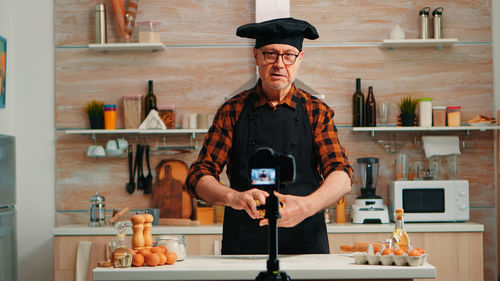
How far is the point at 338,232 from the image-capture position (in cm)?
405

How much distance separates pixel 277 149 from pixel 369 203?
A: 215 centimetres

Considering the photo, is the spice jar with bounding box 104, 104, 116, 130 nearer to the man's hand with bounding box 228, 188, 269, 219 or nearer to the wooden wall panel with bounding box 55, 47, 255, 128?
the wooden wall panel with bounding box 55, 47, 255, 128

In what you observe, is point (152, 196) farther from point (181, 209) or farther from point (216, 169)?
point (216, 169)

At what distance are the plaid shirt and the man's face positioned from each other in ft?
0.53

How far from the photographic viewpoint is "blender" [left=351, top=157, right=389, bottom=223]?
4.22 meters

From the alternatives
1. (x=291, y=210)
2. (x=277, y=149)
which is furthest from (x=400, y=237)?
A: (x=277, y=149)

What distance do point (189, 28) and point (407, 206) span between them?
2051 mm

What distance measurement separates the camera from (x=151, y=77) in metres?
4.59

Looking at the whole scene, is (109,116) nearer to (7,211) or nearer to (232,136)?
(7,211)

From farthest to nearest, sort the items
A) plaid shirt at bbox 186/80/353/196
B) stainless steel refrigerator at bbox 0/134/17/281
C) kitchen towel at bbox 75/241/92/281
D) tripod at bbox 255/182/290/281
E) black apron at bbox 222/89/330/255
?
1. kitchen towel at bbox 75/241/92/281
2. stainless steel refrigerator at bbox 0/134/17/281
3. black apron at bbox 222/89/330/255
4. plaid shirt at bbox 186/80/353/196
5. tripod at bbox 255/182/290/281

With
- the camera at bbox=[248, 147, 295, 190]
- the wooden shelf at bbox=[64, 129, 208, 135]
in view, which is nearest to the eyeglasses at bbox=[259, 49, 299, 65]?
the camera at bbox=[248, 147, 295, 190]

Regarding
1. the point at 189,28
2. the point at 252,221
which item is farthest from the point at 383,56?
the point at 252,221

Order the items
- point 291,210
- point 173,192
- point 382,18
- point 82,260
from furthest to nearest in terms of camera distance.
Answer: point 382,18, point 173,192, point 82,260, point 291,210

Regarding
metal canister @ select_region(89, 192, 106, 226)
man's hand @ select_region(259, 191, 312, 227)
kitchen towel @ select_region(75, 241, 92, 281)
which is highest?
man's hand @ select_region(259, 191, 312, 227)
